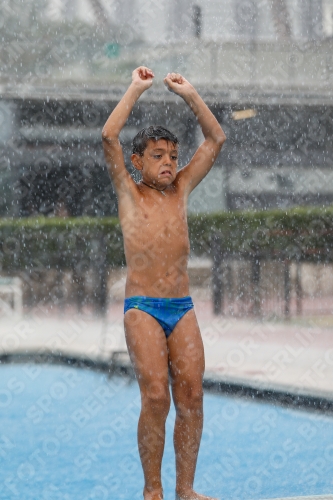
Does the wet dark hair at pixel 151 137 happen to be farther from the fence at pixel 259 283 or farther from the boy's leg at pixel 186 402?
the fence at pixel 259 283

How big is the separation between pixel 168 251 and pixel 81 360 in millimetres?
5091

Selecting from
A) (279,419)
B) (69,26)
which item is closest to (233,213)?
(69,26)

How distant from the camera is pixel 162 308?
2729 mm

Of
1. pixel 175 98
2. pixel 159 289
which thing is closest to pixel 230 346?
pixel 175 98

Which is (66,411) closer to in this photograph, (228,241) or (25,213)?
(228,241)

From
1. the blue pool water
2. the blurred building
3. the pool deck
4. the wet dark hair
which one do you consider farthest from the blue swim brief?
the blurred building

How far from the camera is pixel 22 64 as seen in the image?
1245 centimetres

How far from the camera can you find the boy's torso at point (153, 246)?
2764 mm

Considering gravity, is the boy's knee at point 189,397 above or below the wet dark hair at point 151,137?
below

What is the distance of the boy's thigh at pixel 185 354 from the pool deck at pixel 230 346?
289cm

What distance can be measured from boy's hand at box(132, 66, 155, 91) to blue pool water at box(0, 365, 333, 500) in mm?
1878

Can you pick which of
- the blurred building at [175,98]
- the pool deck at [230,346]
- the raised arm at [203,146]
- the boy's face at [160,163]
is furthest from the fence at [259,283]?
the boy's face at [160,163]

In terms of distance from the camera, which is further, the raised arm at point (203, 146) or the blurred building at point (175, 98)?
the blurred building at point (175, 98)

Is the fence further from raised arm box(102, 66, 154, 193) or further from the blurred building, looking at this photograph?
raised arm box(102, 66, 154, 193)
